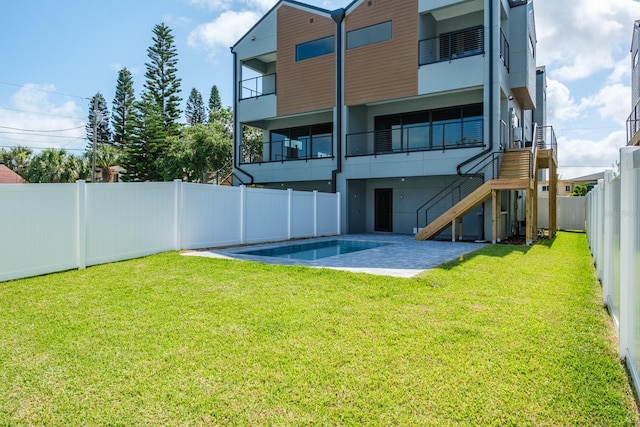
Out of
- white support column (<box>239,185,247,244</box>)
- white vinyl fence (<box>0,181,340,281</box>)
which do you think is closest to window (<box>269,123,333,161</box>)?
white vinyl fence (<box>0,181,340,281</box>)

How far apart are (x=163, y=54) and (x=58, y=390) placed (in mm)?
33167

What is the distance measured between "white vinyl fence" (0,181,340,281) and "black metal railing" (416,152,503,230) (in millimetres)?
6261

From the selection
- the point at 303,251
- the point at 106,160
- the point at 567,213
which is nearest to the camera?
the point at 303,251

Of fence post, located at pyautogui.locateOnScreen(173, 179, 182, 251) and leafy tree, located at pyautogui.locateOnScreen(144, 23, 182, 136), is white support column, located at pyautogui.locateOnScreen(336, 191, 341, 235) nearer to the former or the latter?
fence post, located at pyautogui.locateOnScreen(173, 179, 182, 251)

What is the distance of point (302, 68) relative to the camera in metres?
17.6

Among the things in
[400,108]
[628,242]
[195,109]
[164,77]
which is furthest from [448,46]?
[195,109]

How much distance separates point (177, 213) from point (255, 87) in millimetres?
11414

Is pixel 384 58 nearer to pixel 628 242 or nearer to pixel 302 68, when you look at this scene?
pixel 302 68

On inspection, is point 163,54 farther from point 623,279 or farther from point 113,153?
point 623,279

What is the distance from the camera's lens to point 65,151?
29.8 metres

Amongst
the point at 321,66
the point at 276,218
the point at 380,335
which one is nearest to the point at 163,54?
the point at 321,66

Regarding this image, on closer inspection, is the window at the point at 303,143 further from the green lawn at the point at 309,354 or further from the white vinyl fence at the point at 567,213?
the green lawn at the point at 309,354

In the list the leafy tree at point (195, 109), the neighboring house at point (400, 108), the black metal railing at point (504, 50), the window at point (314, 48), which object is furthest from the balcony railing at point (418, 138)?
the leafy tree at point (195, 109)

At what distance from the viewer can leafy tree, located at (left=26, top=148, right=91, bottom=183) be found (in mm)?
28953
